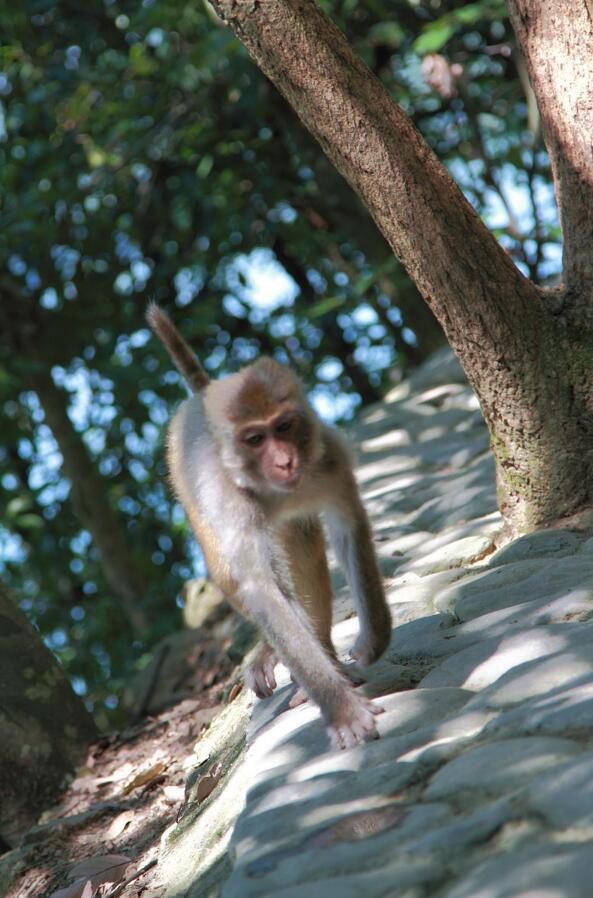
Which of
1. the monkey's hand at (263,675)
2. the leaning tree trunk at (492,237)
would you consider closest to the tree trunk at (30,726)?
the monkey's hand at (263,675)

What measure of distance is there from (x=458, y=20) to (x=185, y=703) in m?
4.64

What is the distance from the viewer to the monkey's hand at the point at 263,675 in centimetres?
412

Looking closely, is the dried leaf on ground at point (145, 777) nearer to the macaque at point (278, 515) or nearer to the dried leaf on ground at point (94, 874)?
the dried leaf on ground at point (94, 874)

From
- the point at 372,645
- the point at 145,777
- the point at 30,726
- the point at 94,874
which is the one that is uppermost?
the point at 372,645

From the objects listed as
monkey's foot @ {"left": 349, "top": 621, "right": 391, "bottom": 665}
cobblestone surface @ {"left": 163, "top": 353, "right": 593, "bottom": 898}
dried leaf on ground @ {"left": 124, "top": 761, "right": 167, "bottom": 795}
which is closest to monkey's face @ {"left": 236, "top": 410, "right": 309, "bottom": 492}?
monkey's foot @ {"left": 349, "top": 621, "right": 391, "bottom": 665}

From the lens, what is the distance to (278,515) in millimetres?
3988

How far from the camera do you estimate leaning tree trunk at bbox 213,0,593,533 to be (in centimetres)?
431

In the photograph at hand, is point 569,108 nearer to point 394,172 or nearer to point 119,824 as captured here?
point 394,172

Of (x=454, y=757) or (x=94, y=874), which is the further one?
(x=94, y=874)

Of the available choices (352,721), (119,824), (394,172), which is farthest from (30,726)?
(394,172)

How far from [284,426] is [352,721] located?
1167 mm

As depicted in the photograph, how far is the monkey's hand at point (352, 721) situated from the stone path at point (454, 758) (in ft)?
0.16

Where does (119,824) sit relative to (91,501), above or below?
below

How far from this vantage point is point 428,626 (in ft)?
13.0
